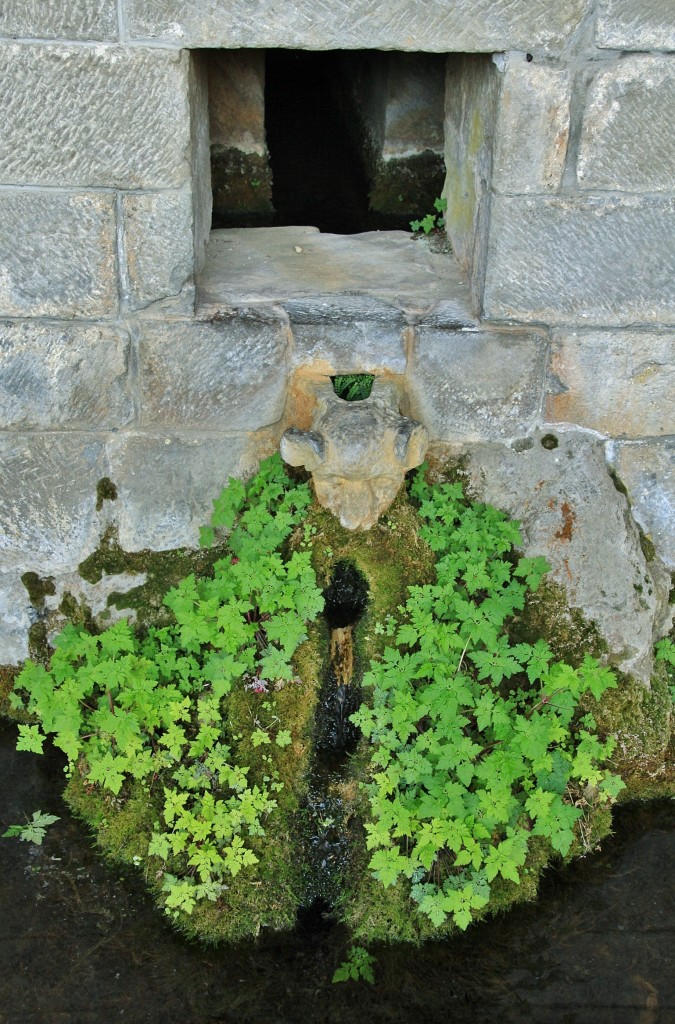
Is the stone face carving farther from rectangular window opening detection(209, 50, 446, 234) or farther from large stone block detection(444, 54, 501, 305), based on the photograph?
rectangular window opening detection(209, 50, 446, 234)

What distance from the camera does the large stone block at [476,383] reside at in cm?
333

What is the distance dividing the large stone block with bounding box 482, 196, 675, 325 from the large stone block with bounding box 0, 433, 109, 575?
1.44m

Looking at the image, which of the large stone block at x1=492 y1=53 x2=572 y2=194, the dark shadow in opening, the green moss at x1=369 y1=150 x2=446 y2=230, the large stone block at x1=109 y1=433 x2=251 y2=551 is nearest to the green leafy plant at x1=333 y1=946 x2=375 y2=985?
the large stone block at x1=109 y1=433 x2=251 y2=551

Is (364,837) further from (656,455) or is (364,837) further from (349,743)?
(656,455)

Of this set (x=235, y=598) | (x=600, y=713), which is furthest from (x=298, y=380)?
(x=600, y=713)

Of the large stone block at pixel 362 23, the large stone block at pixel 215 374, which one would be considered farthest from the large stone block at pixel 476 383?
the large stone block at pixel 362 23

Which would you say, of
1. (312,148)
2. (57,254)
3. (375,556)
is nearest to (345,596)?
(375,556)

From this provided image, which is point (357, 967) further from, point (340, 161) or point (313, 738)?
point (340, 161)

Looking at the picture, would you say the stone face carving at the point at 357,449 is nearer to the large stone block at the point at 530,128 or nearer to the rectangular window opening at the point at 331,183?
the rectangular window opening at the point at 331,183

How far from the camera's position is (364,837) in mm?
3189

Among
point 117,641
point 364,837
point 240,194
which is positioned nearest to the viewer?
point 364,837

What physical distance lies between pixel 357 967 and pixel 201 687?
3.23 ft

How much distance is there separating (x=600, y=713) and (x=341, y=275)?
1.74 meters

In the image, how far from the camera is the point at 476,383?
341 cm
